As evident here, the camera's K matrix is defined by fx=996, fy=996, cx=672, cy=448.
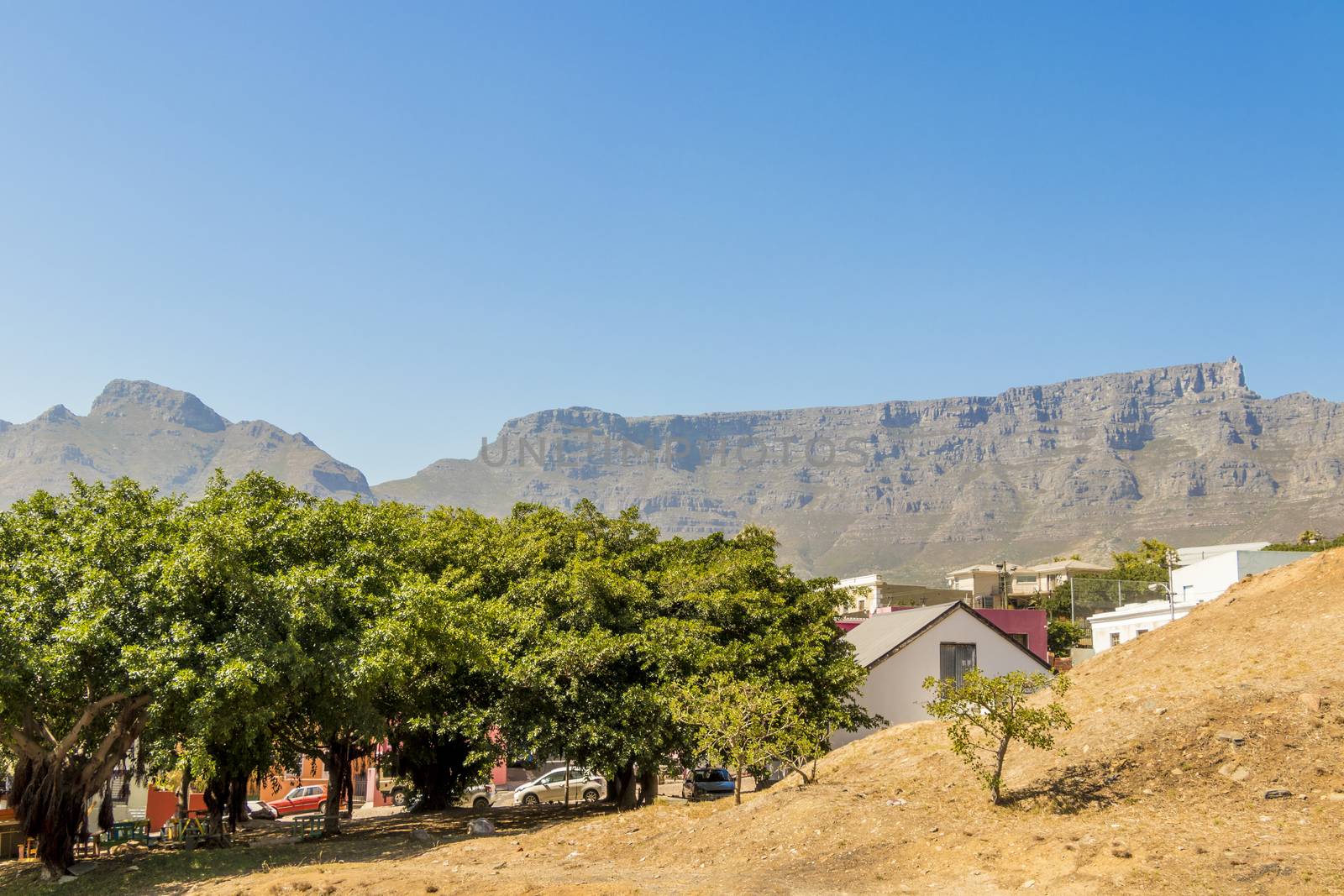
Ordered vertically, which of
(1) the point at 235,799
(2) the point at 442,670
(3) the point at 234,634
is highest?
(3) the point at 234,634

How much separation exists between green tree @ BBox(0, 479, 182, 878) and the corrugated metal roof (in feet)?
82.2

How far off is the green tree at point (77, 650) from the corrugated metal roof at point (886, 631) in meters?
25.0

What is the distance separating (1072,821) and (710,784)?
23.4 m

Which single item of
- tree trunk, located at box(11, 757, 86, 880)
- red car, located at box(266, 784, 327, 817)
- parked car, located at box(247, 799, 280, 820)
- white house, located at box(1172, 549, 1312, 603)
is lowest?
red car, located at box(266, 784, 327, 817)

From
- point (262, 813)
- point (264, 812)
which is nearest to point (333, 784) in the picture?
Answer: point (264, 812)

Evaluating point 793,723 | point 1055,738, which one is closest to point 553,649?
point 793,723

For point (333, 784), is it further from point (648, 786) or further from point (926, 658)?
point (926, 658)

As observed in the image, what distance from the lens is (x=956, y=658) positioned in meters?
40.9

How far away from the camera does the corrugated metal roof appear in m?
40.3

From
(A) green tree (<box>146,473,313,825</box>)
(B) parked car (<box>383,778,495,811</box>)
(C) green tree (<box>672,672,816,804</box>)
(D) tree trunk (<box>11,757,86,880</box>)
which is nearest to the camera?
(A) green tree (<box>146,473,313,825</box>)

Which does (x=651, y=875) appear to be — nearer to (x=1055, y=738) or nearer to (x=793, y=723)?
(x=793, y=723)

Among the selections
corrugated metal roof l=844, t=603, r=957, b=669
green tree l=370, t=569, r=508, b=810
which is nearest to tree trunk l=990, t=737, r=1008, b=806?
green tree l=370, t=569, r=508, b=810

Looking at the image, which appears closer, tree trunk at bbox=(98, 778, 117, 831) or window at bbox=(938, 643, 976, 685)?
tree trunk at bbox=(98, 778, 117, 831)

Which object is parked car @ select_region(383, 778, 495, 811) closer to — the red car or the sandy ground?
the red car
